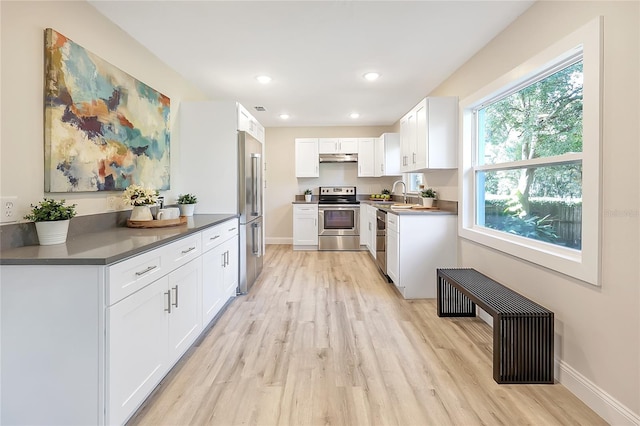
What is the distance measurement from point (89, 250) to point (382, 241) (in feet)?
11.5

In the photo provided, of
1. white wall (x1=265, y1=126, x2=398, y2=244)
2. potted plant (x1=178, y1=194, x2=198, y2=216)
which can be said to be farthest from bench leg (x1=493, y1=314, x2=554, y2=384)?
white wall (x1=265, y1=126, x2=398, y2=244)

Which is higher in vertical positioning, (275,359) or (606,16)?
(606,16)

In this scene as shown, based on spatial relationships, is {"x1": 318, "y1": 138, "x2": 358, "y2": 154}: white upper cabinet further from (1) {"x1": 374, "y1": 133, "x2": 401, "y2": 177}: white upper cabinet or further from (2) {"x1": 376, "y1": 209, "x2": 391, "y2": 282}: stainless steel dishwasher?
(2) {"x1": 376, "y1": 209, "x2": 391, "y2": 282}: stainless steel dishwasher

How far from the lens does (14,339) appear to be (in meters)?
1.39

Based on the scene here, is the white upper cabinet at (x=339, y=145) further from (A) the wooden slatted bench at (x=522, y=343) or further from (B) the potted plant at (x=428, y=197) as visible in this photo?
(A) the wooden slatted bench at (x=522, y=343)

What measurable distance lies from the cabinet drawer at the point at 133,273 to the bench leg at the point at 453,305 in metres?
2.39

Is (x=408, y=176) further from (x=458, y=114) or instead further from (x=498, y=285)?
(x=498, y=285)

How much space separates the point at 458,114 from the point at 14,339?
3.81 meters

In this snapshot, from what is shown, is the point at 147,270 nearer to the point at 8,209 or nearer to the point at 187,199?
the point at 8,209

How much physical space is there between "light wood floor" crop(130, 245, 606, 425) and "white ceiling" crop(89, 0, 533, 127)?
245cm

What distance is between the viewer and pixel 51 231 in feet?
5.67

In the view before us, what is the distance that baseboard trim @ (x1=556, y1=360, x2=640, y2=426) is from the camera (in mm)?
1585

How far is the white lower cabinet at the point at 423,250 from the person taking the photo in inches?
137

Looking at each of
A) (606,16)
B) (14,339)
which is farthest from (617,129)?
(14,339)
